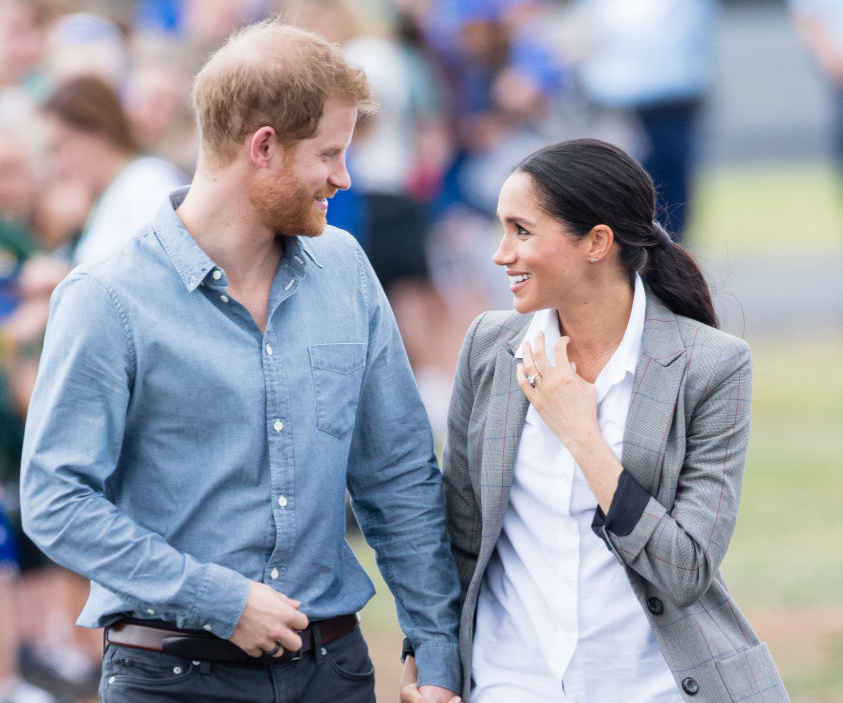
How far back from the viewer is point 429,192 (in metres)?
9.82

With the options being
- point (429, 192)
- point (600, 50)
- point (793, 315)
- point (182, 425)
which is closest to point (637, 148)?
point (600, 50)

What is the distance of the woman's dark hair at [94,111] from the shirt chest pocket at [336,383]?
2.92m

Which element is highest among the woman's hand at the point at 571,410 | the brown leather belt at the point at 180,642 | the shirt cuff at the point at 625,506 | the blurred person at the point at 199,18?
the blurred person at the point at 199,18

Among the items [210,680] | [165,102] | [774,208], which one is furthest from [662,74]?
[774,208]

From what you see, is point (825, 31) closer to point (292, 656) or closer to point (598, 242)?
point (598, 242)

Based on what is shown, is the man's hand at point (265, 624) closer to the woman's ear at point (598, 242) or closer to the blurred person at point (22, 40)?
the woman's ear at point (598, 242)

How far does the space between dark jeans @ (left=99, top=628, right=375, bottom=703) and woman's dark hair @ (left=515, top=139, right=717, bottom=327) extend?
3.58 feet

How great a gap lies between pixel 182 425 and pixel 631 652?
1.08m

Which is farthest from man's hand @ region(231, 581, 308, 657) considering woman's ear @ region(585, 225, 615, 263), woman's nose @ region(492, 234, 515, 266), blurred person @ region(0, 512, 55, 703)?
blurred person @ region(0, 512, 55, 703)

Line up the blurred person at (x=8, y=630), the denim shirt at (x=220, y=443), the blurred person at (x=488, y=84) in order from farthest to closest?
the blurred person at (x=488, y=84) < the blurred person at (x=8, y=630) < the denim shirt at (x=220, y=443)

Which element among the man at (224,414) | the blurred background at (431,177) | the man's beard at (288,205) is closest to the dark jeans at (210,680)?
the man at (224,414)

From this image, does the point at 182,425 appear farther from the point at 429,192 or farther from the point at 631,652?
the point at 429,192

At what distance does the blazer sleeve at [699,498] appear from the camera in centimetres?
297

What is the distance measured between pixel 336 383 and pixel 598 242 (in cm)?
65
